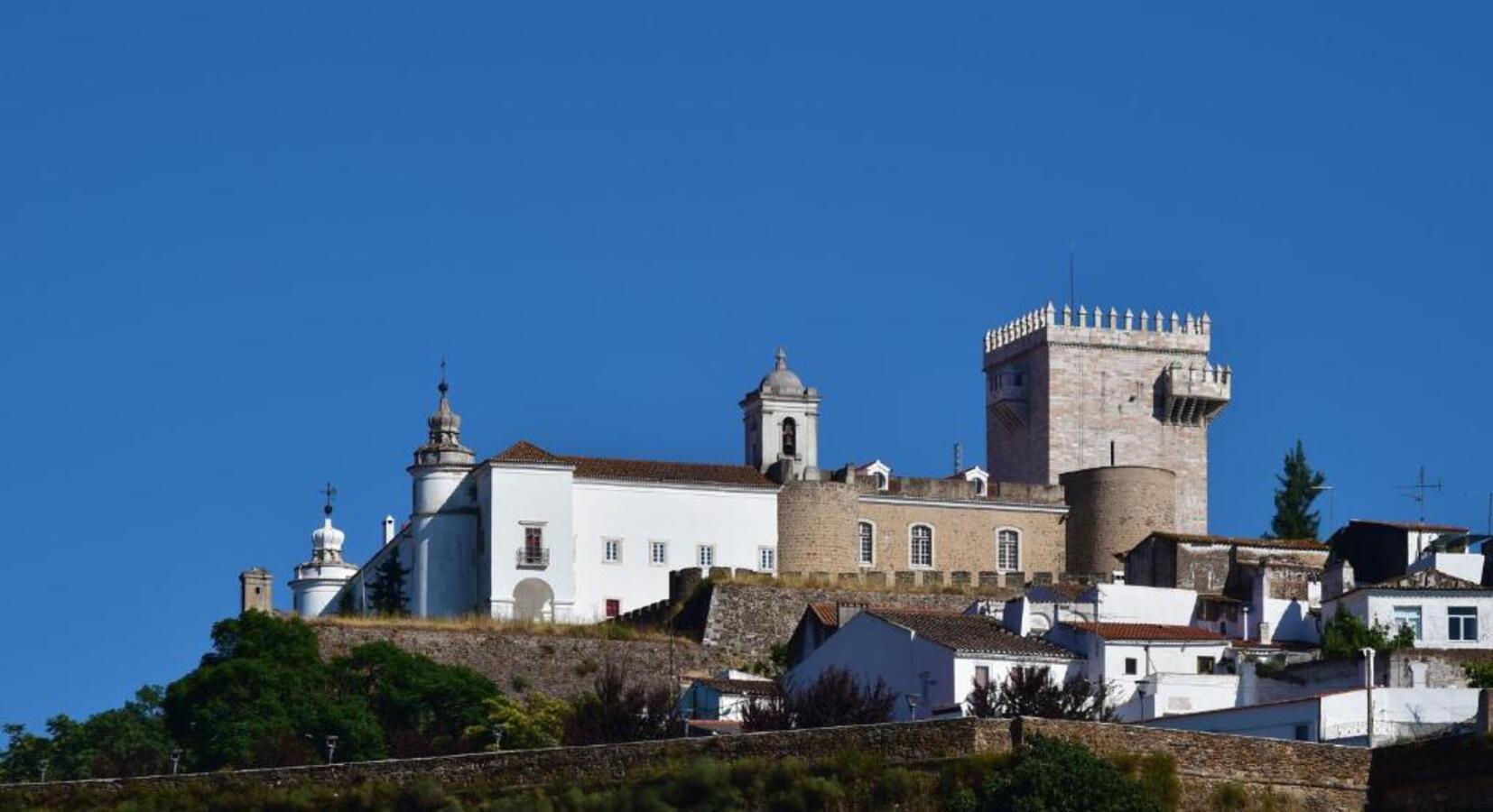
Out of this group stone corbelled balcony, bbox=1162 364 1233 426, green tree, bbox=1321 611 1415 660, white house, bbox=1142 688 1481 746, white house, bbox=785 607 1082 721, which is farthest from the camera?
stone corbelled balcony, bbox=1162 364 1233 426

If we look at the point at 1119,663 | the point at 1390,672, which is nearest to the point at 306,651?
the point at 1119,663

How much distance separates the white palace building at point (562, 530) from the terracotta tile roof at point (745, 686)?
318 inches

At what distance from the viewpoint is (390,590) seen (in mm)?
80750

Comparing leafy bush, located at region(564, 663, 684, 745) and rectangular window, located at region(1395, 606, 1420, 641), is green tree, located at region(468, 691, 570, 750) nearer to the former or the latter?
leafy bush, located at region(564, 663, 684, 745)

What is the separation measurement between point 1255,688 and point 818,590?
1565 centimetres

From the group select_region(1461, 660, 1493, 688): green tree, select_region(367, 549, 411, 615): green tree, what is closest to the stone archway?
select_region(367, 549, 411, 615): green tree

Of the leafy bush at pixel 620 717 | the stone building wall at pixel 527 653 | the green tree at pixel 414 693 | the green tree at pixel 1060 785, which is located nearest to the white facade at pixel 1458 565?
the stone building wall at pixel 527 653

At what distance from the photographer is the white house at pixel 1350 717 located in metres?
57.7

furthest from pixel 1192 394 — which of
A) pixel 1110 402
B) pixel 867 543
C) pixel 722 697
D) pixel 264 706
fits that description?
pixel 264 706

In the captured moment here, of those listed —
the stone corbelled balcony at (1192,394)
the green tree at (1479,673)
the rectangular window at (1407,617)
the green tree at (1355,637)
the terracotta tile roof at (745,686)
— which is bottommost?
the terracotta tile roof at (745,686)

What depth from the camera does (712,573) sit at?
78.9m

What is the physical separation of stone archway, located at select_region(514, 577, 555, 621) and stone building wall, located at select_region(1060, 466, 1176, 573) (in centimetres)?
1380

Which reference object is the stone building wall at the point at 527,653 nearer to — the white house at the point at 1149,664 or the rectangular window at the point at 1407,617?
the white house at the point at 1149,664

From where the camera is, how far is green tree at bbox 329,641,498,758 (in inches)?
2721
